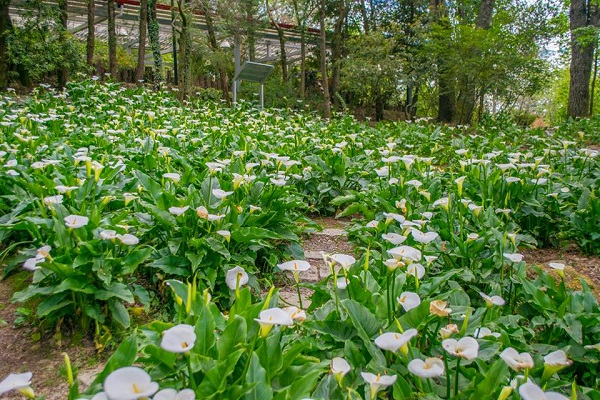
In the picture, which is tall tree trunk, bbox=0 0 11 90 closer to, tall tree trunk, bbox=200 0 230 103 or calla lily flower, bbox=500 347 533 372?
tall tree trunk, bbox=200 0 230 103

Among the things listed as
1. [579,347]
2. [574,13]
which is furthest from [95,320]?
[574,13]

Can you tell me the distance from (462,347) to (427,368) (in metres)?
0.14

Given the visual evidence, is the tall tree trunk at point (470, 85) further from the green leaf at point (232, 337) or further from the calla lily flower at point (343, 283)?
the green leaf at point (232, 337)

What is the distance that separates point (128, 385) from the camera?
0.95 m

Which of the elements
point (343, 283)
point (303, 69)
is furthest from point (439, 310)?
point (303, 69)

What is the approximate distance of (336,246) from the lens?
134 inches

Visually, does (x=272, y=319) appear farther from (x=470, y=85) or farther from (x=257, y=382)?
(x=470, y=85)

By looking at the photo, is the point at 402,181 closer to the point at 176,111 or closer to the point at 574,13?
the point at 176,111

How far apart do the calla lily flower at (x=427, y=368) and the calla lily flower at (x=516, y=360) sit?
7.5 inches

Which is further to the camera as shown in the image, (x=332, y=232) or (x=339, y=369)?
(x=332, y=232)

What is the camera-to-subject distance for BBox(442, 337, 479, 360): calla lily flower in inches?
47.1

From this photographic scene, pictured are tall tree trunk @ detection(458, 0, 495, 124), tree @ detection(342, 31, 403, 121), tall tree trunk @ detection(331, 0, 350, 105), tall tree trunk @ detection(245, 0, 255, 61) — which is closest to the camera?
tall tree trunk @ detection(458, 0, 495, 124)

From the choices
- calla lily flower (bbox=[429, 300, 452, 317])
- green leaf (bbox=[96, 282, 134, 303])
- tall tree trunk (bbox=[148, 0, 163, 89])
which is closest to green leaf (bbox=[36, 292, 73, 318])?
green leaf (bbox=[96, 282, 134, 303])

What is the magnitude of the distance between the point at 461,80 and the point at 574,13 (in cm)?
278
